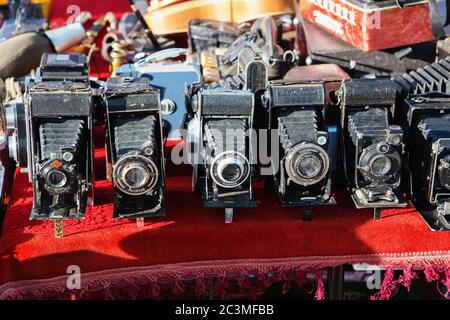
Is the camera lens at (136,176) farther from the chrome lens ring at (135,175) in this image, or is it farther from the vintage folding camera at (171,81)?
the vintage folding camera at (171,81)

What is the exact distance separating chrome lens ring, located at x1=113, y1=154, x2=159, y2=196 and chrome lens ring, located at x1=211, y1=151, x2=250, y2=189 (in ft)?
0.54

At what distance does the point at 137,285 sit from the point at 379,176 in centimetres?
77

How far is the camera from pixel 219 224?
2.27 metres

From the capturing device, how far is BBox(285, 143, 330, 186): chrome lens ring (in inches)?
85.6

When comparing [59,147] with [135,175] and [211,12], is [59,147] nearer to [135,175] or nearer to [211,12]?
[135,175]

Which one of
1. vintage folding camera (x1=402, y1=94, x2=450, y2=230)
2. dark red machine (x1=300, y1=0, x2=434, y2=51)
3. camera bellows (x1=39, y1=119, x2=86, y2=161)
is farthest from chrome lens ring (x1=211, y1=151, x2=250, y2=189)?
dark red machine (x1=300, y1=0, x2=434, y2=51)

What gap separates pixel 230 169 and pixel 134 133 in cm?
30

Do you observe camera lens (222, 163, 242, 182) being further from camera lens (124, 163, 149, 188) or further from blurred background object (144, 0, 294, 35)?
blurred background object (144, 0, 294, 35)

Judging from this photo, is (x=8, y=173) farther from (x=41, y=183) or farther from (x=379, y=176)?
(x=379, y=176)
